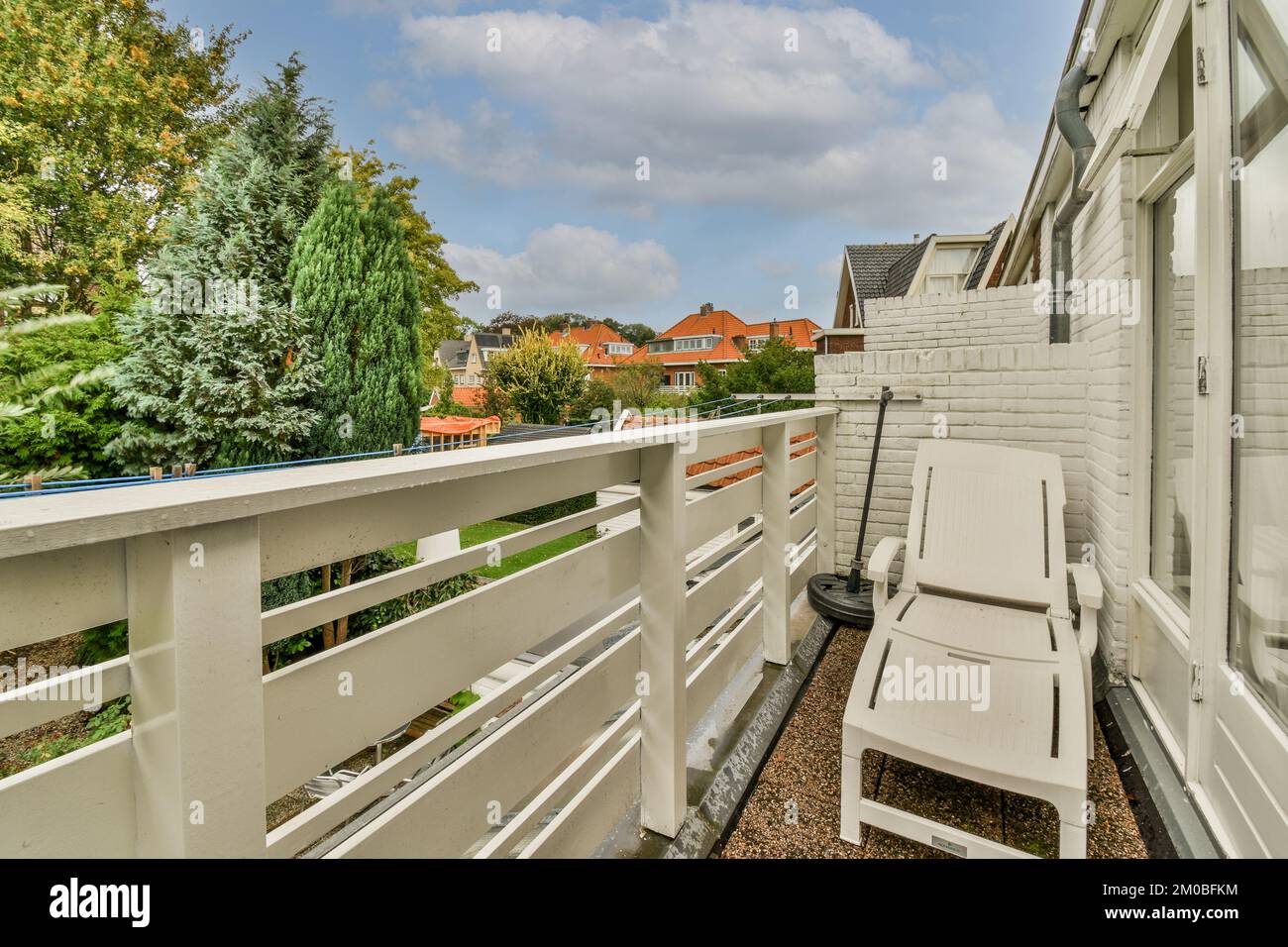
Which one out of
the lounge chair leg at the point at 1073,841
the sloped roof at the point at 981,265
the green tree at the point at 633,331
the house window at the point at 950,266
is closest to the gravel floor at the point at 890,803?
the lounge chair leg at the point at 1073,841

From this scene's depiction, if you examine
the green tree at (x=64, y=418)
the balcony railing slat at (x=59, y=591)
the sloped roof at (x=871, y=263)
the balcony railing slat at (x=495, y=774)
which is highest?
the sloped roof at (x=871, y=263)

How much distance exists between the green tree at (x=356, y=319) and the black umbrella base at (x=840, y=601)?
437 centimetres

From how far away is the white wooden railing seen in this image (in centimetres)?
55

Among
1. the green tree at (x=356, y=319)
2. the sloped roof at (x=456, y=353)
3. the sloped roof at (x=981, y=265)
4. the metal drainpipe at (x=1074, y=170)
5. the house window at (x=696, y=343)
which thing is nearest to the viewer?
the metal drainpipe at (x=1074, y=170)

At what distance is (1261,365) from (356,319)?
6166 mm

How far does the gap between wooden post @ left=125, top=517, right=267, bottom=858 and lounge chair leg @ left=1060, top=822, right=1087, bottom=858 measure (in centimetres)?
183

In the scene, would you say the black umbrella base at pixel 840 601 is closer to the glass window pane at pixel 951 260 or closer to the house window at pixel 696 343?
the glass window pane at pixel 951 260

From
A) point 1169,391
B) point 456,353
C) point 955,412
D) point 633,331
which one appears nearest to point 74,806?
point 1169,391

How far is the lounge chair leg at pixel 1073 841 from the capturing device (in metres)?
1.54

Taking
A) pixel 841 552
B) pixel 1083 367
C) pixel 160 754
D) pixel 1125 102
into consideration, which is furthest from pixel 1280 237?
Answer: pixel 841 552

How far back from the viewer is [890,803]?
193 cm

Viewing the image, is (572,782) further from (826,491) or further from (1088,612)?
(826,491)

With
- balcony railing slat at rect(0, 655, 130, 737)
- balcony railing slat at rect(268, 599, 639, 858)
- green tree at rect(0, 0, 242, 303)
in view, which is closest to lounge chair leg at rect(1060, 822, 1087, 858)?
balcony railing slat at rect(268, 599, 639, 858)
